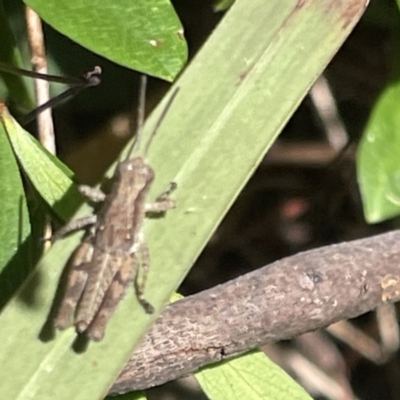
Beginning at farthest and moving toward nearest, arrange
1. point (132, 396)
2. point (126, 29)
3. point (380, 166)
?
point (380, 166)
point (132, 396)
point (126, 29)

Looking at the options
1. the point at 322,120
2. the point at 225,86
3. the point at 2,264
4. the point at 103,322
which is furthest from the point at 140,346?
the point at 322,120

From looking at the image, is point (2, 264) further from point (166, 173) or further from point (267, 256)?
point (267, 256)

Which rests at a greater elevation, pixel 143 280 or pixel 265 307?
pixel 143 280

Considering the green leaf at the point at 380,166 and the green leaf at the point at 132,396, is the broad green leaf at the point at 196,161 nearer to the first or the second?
the green leaf at the point at 132,396

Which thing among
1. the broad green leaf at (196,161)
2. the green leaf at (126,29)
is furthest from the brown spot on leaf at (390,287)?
the green leaf at (126,29)

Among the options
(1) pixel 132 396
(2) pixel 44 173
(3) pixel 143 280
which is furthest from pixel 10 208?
(1) pixel 132 396

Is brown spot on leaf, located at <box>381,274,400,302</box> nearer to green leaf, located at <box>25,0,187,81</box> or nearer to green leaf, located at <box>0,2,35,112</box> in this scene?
green leaf, located at <box>25,0,187,81</box>

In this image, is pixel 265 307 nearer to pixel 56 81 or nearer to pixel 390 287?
pixel 390 287
